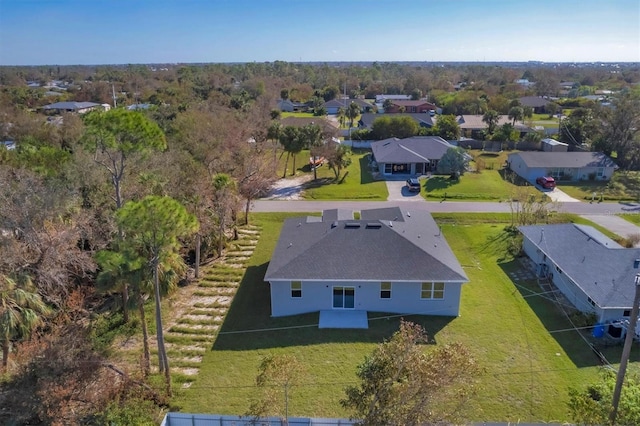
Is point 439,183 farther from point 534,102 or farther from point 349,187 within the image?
point 534,102

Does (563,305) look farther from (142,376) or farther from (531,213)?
(142,376)

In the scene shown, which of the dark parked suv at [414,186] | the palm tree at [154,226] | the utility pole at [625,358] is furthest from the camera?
the dark parked suv at [414,186]

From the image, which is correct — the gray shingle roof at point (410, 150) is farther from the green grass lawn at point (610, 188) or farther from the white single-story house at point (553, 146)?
the white single-story house at point (553, 146)

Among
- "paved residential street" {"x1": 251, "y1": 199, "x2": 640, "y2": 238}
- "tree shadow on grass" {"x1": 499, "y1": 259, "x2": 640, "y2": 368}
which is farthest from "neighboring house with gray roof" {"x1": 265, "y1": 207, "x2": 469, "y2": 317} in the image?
"paved residential street" {"x1": 251, "y1": 199, "x2": 640, "y2": 238}

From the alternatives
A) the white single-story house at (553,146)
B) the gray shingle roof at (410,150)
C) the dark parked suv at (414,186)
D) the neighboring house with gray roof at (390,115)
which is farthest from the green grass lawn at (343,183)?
the white single-story house at (553,146)

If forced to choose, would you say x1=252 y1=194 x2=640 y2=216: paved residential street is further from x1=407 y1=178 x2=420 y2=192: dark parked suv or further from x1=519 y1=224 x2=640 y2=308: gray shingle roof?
x1=519 y1=224 x2=640 y2=308: gray shingle roof

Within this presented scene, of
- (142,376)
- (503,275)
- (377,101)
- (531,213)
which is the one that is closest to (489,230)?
(531,213)
